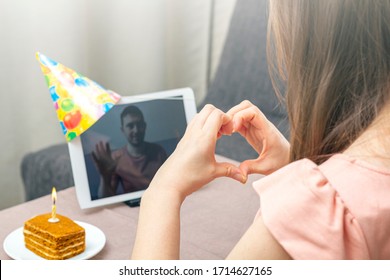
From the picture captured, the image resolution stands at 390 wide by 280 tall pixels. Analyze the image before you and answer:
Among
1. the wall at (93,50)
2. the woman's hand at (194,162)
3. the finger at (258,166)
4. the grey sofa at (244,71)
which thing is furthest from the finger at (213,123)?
the wall at (93,50)

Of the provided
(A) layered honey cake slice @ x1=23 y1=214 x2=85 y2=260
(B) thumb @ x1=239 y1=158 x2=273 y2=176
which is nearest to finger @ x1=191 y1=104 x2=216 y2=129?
(B) thumb @ x1=239 y1=158 x2=273 y2=176

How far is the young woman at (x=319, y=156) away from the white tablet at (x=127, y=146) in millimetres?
278

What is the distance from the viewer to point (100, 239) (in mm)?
872

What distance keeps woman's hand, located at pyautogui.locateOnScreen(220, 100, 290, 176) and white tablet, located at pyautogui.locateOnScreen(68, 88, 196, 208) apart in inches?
8.5

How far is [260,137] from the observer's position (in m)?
0.88

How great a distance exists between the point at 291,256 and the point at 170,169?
0.71ft

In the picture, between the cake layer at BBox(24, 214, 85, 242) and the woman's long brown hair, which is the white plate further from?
the woman's long brown hair

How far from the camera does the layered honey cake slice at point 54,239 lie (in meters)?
0.81

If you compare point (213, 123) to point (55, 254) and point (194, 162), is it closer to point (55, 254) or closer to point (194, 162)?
point (194, 162)

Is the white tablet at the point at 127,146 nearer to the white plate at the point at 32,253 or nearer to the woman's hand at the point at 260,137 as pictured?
the white plate at the point at 32,253

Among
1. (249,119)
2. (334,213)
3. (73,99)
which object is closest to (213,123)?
(249,119)

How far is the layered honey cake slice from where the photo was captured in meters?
0.81

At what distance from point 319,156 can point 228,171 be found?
0.14 metres
